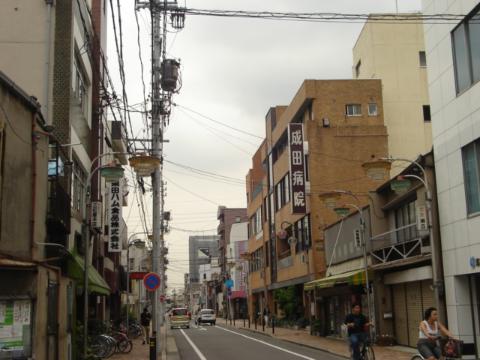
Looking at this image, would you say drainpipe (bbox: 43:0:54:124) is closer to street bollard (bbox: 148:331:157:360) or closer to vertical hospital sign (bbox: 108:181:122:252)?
street bollard (bbox: 148:331:157:360)

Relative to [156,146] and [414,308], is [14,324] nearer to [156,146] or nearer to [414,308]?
[156,146]

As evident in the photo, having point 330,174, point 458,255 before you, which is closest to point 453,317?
point 458,255

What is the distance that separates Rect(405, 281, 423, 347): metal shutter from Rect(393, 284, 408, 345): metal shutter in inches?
19.5

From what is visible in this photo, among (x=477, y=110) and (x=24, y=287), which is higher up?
(x=477, y=110)

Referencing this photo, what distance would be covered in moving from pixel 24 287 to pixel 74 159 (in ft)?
35.6

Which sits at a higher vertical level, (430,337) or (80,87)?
(80,87)

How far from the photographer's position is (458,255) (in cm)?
2041

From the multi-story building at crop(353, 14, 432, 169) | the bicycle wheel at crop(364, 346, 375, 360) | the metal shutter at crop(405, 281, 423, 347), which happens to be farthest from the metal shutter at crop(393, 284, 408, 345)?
the multi-story building at crop(353, 14, 432, 169)

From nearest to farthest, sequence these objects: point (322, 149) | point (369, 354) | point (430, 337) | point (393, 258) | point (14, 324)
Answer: point (14, 324) < point (430, 337) < point (369, 354) < point (393, 258) < point (322, 149)

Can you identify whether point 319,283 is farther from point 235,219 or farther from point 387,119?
point 235,219

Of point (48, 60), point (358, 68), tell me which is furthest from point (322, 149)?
point (48, 60)

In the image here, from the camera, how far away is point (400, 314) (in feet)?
89.8

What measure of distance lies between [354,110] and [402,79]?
5.19 metres

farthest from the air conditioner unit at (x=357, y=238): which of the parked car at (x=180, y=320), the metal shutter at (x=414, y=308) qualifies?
the parked car at (x=180, y=320)
